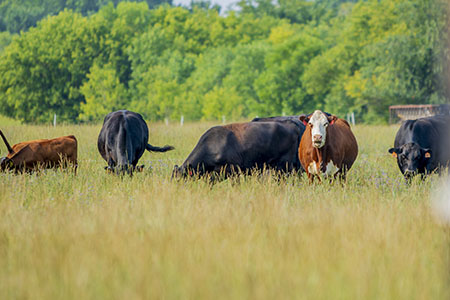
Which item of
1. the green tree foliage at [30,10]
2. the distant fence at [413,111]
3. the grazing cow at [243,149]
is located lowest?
the distant fence at [413,111]

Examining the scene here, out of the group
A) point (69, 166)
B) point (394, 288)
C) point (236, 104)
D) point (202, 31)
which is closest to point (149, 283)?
point (394, 288)

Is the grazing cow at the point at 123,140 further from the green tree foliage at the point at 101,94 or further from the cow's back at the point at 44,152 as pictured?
the green tree foliage at the point at 101,94

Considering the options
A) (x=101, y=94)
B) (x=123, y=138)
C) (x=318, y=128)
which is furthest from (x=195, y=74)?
(x=318, y=128)

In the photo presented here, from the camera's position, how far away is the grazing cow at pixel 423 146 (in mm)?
10469

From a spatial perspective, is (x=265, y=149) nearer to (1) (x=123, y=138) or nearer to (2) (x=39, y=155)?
(1) (x=123, y=138)

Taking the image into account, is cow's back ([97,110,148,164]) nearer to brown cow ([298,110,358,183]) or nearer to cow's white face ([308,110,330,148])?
brown cow ([298,110,358,183])

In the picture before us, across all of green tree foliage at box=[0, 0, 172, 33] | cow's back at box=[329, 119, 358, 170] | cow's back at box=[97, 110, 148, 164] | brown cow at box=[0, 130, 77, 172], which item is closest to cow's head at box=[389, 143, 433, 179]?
cow's back at box=[329, 119, 358, 170]

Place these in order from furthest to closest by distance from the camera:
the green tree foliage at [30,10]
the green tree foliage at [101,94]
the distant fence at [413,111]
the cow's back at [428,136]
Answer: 1. the green tree foliage at [30,10]
2. the green tree foliage at [101,94]
3. the distant fence at [413,111]
4. the cow's back at [428,136]

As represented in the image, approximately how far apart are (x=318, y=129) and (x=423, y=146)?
313cm

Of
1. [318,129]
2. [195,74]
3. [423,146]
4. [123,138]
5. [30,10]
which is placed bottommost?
[423,146]

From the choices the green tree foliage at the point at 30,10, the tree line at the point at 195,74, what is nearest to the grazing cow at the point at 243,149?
the tree line at the point at 195,74

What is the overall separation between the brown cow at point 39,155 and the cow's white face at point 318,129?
4.19m

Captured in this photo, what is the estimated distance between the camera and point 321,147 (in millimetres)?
9367

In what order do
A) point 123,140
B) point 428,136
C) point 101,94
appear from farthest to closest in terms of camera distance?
point 101,94
point 428,136
point 123,140
